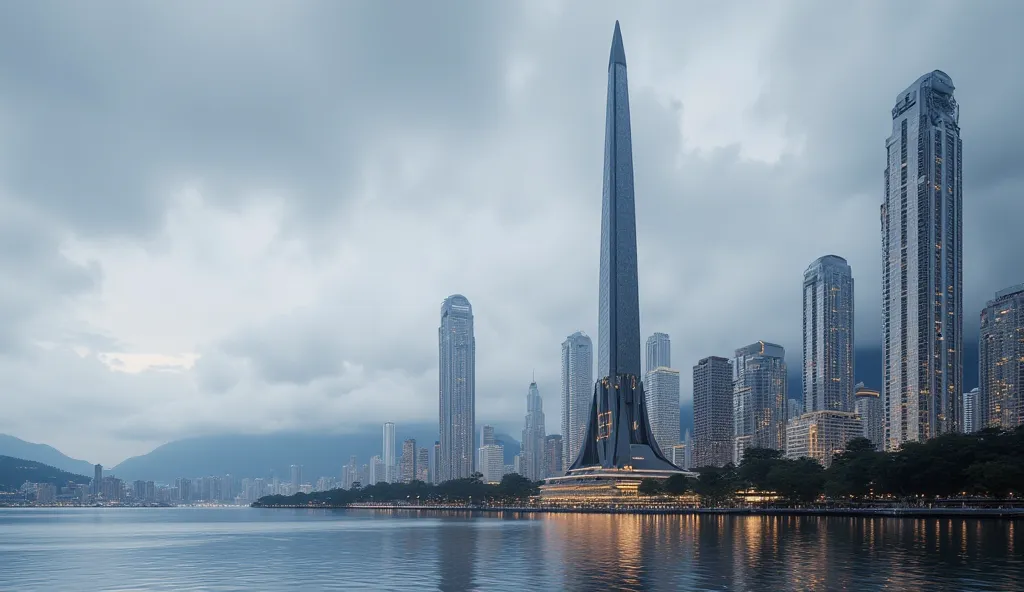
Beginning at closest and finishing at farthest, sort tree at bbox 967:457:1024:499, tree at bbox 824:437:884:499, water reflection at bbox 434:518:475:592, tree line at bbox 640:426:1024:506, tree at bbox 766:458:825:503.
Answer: water reflection at bbox 434:518:475:592 < tree at bbox 967:457:1024:499 < tree line at bbox 640:426:1024:506 < tree at bbox 824:437:884:499 < tree at bbox 766:458:825:503

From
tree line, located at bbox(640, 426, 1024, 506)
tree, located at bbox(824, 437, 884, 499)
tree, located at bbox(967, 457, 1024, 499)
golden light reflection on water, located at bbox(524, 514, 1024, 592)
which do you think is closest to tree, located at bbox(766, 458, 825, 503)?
tree line, located at bbox(640, 426, 1024, 506)

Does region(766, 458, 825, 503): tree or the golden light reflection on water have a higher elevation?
the golden light reflection on water

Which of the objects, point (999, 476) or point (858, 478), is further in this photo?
point (858, 478)

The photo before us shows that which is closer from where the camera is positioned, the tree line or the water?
the water

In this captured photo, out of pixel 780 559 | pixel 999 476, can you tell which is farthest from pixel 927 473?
pixel 780 559

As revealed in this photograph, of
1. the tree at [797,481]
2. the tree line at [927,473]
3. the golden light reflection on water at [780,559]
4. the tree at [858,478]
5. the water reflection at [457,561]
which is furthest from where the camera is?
the tree at [797,481]

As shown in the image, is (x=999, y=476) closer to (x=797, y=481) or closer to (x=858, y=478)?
(x=858, y=478)

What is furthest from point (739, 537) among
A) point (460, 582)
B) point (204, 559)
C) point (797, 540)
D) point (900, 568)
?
point (204, 559)

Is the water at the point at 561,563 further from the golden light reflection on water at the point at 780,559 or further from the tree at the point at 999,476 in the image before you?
the tree at the point at 999,476

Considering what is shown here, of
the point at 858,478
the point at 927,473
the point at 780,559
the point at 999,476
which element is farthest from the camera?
the point at 858,478

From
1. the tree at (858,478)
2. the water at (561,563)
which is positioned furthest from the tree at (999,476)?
the tree at (858,478)

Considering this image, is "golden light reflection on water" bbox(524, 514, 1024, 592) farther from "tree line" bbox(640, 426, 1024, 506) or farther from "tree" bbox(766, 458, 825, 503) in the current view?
"tree" bbox(766, 458, 825, 503)

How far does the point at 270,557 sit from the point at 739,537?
5564 cm

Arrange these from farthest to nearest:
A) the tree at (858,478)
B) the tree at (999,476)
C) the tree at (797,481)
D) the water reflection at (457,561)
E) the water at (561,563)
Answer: the tree at (797,481) → the tree at (858,478) → the tree at (999,476) → the water reflection at (457,561) → the water at (561,563)
